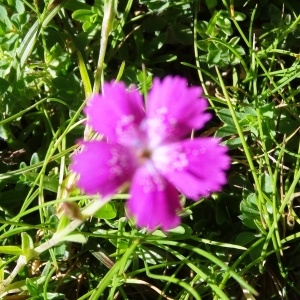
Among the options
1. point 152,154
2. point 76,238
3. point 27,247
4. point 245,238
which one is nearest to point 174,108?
point 152,154

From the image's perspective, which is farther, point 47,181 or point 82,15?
point 82,15

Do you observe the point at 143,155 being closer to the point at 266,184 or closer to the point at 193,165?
the point at 193,165

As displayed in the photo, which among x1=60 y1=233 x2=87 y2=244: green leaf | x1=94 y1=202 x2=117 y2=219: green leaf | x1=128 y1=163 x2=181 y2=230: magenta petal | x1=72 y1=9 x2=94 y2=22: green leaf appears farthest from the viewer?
x1=72 y1=9 x2=94 y2=22: green leaf

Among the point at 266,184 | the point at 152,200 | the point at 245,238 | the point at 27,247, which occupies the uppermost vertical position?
the point at 152,200

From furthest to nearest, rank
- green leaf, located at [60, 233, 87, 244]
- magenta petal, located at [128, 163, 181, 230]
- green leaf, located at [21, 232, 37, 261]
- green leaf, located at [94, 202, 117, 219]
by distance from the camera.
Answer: green leaf, located at [94, 202, 117, 219]
green leaf, located at [21, 232, 37, 261]
green leaf, located at [60, 233, 87, 244]
magenta petal, located at [128, 163, 181, 230]

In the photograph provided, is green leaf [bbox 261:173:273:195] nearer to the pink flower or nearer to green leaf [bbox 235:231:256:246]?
green leaf [bbox 235:231:256:246]

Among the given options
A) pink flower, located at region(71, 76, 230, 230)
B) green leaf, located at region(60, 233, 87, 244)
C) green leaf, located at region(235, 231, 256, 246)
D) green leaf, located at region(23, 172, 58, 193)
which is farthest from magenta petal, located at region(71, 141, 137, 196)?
green leaf, located at region(235, 231, 256, 246)
